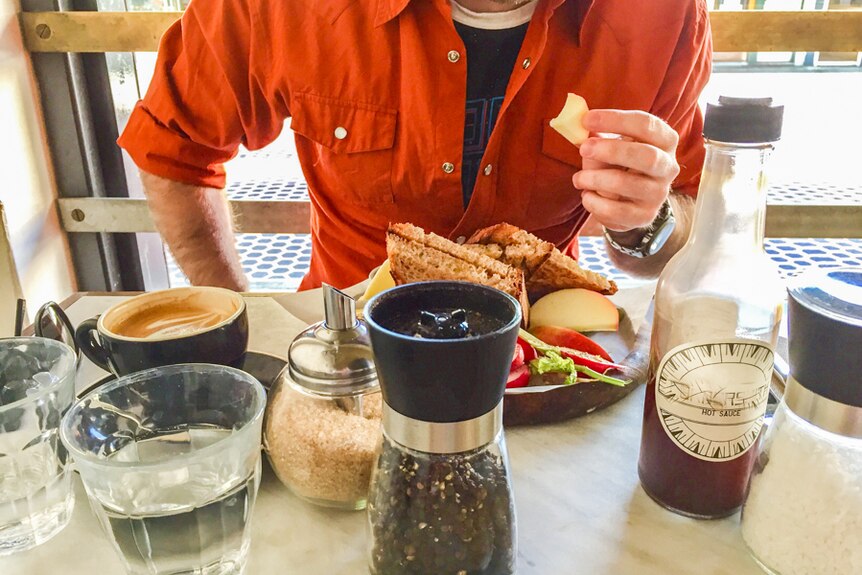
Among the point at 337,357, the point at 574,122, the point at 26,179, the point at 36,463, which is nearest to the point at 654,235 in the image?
the point at 574,122

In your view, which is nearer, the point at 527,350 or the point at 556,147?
the point at 527,350

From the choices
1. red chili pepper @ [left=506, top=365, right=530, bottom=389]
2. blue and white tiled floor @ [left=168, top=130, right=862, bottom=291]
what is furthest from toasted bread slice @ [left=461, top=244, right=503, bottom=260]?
blue and white tiled floor @ [left=168, top=130, right=862, bottom=291]

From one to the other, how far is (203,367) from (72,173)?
166 cm

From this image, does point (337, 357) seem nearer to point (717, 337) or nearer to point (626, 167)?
point (717, 337)

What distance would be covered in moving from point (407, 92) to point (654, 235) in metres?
0.51

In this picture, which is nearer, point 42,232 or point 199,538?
point 199,538

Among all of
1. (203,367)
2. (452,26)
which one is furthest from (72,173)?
(203,367)

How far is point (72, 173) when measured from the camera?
1.95 m

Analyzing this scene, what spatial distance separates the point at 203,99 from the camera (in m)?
1.30

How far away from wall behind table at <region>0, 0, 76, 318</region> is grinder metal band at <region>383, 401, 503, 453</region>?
65.7 inches

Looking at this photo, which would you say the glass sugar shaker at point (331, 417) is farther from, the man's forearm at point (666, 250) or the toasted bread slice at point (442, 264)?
the man's forearm at point (666, 250)

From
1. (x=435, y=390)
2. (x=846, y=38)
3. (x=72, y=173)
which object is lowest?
(x=72, y=173)

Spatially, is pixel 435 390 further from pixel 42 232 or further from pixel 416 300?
pixel 42 232

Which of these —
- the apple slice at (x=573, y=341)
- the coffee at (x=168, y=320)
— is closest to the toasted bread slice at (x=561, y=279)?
the apple slice at (x=573, y=341)
